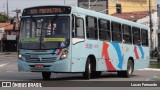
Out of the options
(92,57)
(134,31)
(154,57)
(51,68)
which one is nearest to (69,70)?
(51,68)

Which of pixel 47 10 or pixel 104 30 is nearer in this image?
pixel 47 10

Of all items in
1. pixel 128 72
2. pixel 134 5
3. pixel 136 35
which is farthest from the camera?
pixel 134 5

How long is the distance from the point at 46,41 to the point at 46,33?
350mm

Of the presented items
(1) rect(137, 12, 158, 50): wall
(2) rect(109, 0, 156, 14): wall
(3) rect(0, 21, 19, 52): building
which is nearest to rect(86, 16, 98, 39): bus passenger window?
(1) rect(137, 12, 158, 50): wall

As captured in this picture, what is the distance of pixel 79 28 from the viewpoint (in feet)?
63.7

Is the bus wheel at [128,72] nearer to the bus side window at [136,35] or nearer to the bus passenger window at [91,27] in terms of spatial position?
the bus side window at [136,35]

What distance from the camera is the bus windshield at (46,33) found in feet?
61.3

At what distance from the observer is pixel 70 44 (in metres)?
18.7

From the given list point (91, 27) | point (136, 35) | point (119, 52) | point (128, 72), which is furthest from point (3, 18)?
point (91, 27)

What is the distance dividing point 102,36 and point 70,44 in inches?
131

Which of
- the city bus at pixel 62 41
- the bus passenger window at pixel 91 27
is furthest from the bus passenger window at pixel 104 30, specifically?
the bus passenger window at pixel 91 27

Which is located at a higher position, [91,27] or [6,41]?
[91,27]

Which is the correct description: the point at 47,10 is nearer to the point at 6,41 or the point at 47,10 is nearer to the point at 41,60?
the point at 41,60

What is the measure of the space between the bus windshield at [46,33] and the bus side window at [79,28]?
1.78 ft
